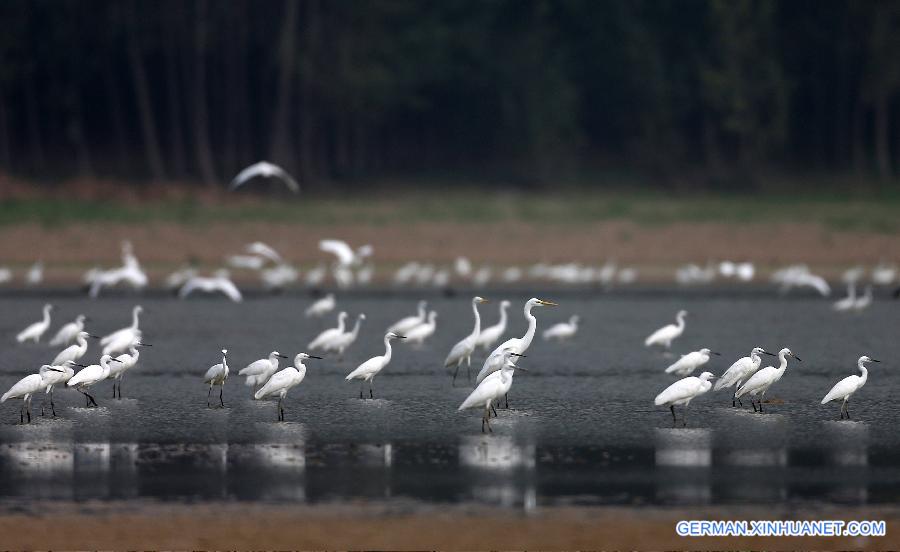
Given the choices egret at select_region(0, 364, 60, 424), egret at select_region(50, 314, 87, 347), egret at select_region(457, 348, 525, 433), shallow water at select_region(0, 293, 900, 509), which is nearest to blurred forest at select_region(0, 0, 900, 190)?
shallow water at select_region(0, 293, 900, 509)

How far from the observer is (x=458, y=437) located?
1650cm

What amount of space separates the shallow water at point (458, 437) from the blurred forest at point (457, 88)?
103 ft

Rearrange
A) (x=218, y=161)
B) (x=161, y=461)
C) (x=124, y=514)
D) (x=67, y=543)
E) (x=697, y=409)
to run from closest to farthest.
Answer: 1. (x=67, y=543)
2. (x=124, y=514)
3. (x=161, y=461)
4. (x=697, y=409)
5. (x=218, y=161)

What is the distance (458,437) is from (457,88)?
51.0 m

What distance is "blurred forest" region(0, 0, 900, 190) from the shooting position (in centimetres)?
5734

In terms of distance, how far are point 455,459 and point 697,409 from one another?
190 inches

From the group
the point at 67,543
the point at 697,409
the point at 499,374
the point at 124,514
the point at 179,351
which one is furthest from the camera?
the point at 179,351

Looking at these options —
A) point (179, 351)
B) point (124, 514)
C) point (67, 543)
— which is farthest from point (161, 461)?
point (179, 351)

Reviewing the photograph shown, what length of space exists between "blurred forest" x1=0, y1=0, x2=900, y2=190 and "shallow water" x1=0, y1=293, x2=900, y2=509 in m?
31.4

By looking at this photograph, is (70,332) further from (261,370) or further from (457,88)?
(457,88)

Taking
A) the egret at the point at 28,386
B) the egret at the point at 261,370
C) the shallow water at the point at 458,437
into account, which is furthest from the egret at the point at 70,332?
the egret at the point at 28,386

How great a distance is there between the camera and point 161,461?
14938mm

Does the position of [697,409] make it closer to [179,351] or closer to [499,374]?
[499,374]

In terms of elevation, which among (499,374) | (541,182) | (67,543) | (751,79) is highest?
(751,79)
